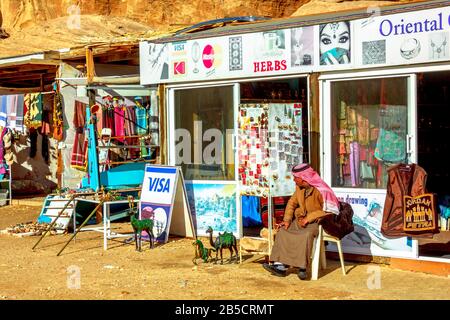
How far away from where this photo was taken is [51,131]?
15773 mm

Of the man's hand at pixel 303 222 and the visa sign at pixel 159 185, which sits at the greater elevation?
the visa sign at pixel 159 185

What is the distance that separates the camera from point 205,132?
10.9 metres

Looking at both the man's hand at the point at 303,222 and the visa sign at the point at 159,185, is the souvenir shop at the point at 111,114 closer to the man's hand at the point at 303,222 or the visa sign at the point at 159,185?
the visa sign at the point at 159,185

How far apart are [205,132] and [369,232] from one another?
3.05 meters

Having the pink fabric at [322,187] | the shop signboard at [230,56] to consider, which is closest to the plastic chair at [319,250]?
the pink fabric at [322,187]

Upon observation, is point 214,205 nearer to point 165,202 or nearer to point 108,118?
point 165,202

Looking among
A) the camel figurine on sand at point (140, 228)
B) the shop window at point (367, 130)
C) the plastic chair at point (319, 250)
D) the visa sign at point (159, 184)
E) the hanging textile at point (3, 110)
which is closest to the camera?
the plastic chair at point (319, 250)

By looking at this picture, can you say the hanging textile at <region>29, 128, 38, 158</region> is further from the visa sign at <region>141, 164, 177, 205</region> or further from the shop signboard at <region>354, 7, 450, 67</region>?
the shop signboard at <region>354, 7, 450, 67</region>

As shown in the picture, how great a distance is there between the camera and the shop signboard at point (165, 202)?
34.7 ft

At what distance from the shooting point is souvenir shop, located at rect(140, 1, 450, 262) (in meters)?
8.48

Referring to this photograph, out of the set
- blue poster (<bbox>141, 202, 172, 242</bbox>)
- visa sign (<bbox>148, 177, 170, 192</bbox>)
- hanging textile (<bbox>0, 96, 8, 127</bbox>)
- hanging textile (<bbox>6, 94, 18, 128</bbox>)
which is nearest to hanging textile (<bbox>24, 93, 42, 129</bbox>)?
hanging textile (<bbox>6, 94, 18, 128</bbox>)

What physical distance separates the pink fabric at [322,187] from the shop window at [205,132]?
91.4 inches

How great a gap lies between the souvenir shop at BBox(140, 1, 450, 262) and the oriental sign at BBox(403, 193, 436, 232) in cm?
1

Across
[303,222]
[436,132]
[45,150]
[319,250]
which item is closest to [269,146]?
[303,222]
